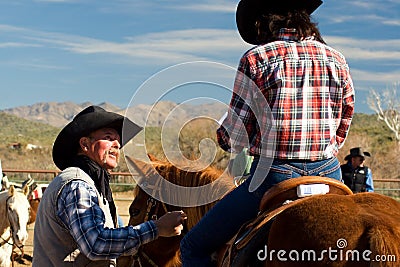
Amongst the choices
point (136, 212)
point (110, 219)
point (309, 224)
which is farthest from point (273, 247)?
point (136, 212)

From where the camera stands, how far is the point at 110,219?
361 cm

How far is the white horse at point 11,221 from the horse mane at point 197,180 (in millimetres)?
4915

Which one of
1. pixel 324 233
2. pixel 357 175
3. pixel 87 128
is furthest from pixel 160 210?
pixel 357 175

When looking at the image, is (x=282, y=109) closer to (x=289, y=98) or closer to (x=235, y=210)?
(x=289, y=98)

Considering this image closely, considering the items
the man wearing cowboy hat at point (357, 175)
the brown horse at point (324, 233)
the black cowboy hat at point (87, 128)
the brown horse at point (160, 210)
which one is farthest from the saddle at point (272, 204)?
the man wearing cowboy hat at point (357, 175)

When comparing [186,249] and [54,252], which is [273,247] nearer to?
[186,249]

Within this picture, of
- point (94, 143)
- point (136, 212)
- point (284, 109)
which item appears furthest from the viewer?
point (136, 212)

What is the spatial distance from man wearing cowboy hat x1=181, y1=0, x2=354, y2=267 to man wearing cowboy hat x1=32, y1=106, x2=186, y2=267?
0.36 meters

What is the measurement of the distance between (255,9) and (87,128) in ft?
3.72

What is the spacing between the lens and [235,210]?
3.25 m

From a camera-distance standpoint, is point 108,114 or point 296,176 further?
point 108,114

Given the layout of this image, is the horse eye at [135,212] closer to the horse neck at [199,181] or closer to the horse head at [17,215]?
the horse neck at [199,181]

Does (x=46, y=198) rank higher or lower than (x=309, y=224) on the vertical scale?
lower

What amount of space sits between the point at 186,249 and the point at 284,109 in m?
0.94
